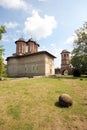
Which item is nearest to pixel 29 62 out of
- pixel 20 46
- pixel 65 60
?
pixel 20 46

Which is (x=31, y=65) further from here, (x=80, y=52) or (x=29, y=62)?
(x=80, y=52)

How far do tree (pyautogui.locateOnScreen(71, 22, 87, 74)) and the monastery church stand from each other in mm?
9036

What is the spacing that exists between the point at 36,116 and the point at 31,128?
189cm

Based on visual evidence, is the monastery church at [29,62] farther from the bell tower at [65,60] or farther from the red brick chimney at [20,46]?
the bell tower at [65,60]

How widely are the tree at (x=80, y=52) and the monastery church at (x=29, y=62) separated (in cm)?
904

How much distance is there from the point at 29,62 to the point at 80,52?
666 inches

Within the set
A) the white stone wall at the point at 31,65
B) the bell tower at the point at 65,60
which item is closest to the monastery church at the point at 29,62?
the white stone wall at the point at 31,65

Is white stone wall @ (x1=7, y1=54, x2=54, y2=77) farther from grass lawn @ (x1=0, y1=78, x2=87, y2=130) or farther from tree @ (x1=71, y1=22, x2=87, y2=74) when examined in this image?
grass lawn @ (x1=0, y1=78, x2=87, y2=130)

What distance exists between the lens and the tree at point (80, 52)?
42859mm

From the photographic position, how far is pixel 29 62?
169 ft

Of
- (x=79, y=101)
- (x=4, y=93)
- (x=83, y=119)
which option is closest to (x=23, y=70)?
(x=4, y=93)

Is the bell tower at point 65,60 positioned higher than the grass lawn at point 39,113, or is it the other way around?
the bell tower at point 65,60

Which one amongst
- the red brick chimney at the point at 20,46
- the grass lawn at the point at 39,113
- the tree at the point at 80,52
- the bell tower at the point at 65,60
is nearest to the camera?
the grass lawn at the point at 39,113

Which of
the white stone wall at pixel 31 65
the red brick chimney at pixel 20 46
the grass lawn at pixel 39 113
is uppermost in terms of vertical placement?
the red brick chimney at pixel 20 46
